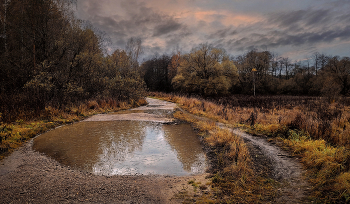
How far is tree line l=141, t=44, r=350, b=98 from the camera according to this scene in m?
35.3

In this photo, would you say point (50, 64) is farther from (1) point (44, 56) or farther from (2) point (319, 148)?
(2) point (319, 148)

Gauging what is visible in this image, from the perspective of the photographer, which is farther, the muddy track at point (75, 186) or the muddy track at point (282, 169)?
the muddy track at point (282, 169)

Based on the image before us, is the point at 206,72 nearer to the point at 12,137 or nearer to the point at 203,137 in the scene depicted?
the point at 203,137

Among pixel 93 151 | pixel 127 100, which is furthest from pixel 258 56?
pixel 93 151

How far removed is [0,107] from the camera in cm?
904

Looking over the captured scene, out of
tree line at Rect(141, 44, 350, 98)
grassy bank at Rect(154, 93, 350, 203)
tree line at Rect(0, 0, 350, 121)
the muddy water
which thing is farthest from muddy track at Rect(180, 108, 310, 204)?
tree line at Rect(141, 44, 350, 98)

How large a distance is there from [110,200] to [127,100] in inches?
707

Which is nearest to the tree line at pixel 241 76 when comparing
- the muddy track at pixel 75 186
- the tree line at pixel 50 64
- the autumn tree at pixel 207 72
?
the autumn tree at pixel 207 72

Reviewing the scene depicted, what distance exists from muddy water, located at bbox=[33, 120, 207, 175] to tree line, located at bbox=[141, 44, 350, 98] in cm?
2217

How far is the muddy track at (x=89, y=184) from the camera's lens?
3.43 meters

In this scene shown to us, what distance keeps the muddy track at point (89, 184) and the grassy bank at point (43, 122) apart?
147 centimetres

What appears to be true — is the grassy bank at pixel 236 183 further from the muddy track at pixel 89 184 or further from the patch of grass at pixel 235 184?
the muddy track at pixel 89 184

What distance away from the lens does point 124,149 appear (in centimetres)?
650

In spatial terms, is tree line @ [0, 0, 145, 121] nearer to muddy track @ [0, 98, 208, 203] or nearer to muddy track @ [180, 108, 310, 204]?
muddy track @ [0, 98, 208, 203]
